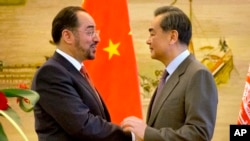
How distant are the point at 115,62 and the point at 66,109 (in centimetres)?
118

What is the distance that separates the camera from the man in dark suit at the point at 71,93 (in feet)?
7.03

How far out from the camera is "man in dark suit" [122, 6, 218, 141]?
77.6 inches

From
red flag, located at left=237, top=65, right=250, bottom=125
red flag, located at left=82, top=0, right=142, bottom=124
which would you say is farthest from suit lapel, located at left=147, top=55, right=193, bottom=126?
red flag, located at left=237, top=65, right=250, bottom=125

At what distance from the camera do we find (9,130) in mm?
3844

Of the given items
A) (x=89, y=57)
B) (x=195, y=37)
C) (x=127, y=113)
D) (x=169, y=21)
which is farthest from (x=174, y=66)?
(x=195, y=37)

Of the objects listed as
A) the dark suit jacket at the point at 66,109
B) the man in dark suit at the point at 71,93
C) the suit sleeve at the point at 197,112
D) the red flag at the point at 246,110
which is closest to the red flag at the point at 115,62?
the red flag at the point at 246,110

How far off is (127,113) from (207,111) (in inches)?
51.4

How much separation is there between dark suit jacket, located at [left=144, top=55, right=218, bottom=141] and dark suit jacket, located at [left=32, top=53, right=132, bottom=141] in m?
0.24

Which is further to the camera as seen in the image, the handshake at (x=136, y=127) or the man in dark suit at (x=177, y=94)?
the handshake at (x=136, y=127)

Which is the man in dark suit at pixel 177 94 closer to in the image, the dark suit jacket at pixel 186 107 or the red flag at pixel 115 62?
the dark suit jacket at pixel 186 107

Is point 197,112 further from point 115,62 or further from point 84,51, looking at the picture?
point 115,62

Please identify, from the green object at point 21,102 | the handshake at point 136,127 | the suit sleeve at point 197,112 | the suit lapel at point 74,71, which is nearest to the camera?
the green object at point 21,102

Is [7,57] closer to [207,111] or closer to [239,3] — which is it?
[239,3]

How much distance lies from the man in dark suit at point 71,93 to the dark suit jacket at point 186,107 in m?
0.24
